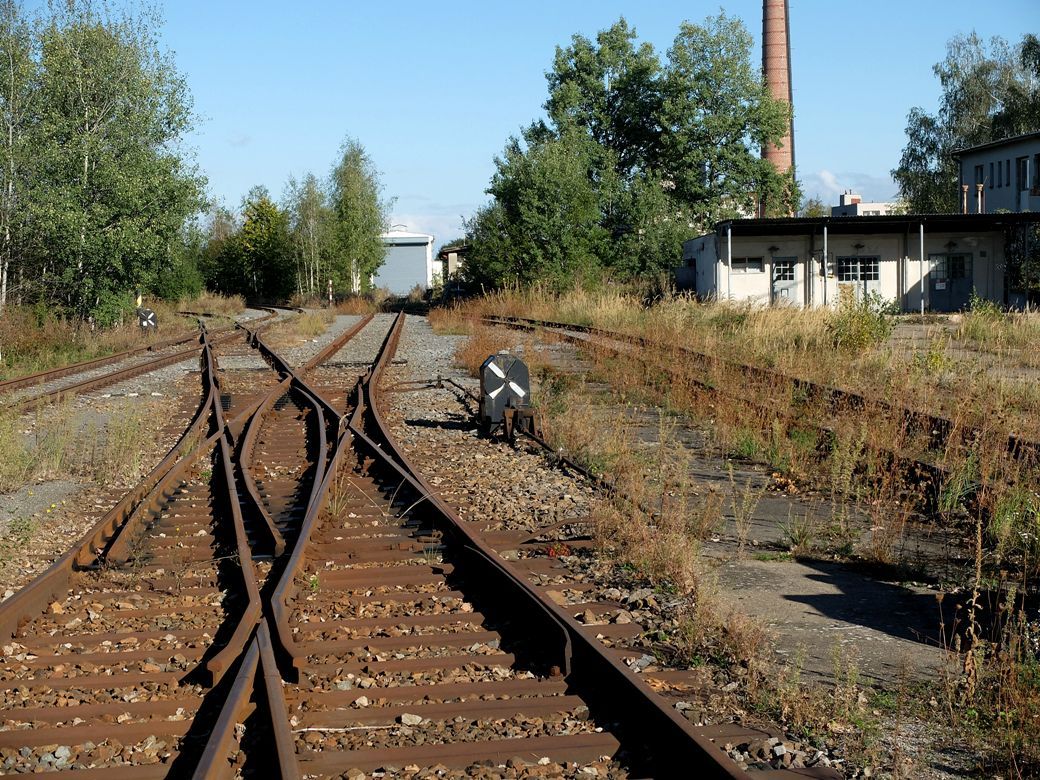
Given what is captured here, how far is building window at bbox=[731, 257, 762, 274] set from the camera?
38500 millimetres

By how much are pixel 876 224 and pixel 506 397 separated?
27440 mm

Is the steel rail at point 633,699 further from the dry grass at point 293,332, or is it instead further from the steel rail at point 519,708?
the dry grass at point 293,332

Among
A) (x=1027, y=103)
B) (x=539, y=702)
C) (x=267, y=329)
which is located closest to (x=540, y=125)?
(x=1027, y=103)

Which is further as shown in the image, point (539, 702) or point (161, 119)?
point (161, 119)

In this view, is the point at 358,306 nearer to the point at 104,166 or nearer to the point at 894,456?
the point at 104,166

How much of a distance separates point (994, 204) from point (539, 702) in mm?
50413

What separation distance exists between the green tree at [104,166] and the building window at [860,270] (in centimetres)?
2157

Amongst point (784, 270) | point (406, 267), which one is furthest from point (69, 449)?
point (406, 267)

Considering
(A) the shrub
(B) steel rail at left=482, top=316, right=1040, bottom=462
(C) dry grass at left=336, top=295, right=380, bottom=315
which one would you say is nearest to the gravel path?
(B) steel rail at left=482, top=316, right=1040, bottom=462

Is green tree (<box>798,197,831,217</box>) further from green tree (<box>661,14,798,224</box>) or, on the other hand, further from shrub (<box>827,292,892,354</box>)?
shrub (<box>827,292,892,354</box>)

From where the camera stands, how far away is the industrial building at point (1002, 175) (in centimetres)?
4509

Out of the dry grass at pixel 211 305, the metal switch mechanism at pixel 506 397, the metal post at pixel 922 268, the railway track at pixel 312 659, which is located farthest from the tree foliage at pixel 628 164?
the railway track at pixel 312 659

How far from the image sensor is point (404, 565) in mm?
7016

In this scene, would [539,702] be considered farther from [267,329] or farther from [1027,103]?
[1027,103]
